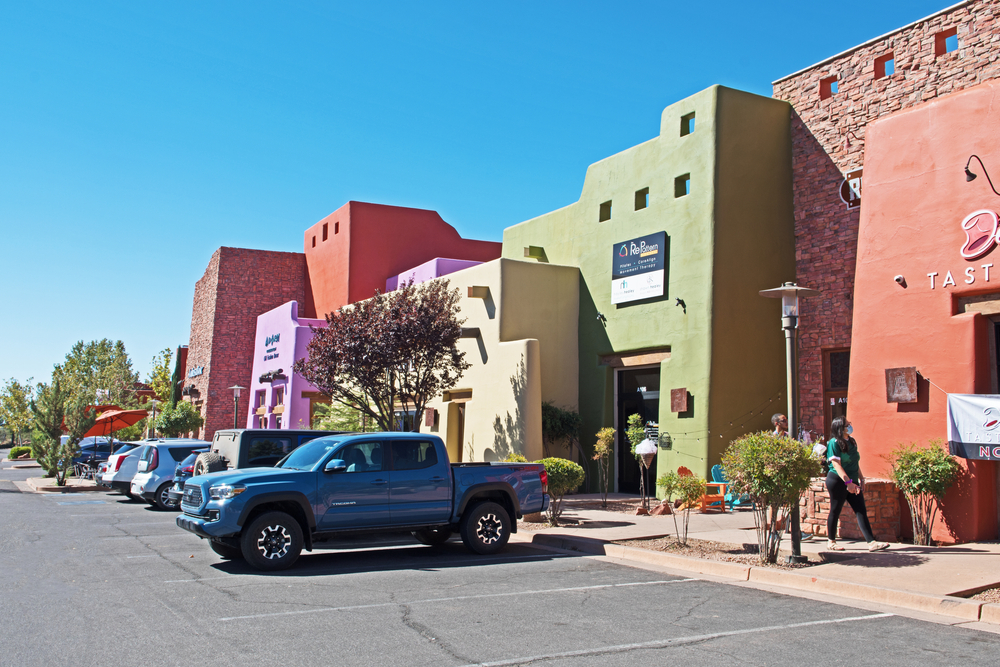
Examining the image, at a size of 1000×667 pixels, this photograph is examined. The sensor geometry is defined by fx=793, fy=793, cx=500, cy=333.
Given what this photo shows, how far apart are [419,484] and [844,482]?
226 inches

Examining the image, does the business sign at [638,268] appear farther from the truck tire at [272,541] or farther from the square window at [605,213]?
the truck tire at [272,541]

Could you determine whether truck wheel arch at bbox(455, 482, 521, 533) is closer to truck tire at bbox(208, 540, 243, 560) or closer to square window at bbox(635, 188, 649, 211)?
truck tire at bbox(208, 540, 243, 560)

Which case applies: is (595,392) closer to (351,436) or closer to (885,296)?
(885,296)

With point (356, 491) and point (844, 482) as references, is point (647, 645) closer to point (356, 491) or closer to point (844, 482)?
point (356, 491)

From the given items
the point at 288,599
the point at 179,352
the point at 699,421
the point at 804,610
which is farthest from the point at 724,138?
the point at 179,352

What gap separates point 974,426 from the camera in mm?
10656

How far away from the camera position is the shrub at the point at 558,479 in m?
14.0

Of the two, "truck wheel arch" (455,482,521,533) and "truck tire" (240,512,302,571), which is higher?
"truck wheel arch" (455,482,521,533)

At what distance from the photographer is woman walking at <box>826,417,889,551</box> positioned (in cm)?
1055

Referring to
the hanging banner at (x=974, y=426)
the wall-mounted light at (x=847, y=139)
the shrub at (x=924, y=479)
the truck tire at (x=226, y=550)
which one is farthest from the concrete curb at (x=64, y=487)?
the hanging banner at (x=974, y=426)

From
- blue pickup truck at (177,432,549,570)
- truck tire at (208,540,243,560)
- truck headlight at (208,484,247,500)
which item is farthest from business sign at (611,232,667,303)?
→ truck headlight at (208,484,247,500)

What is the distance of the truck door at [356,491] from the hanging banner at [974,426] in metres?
7.79

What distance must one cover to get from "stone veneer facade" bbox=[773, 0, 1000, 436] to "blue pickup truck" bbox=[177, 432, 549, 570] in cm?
824

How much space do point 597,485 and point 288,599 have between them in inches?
523
